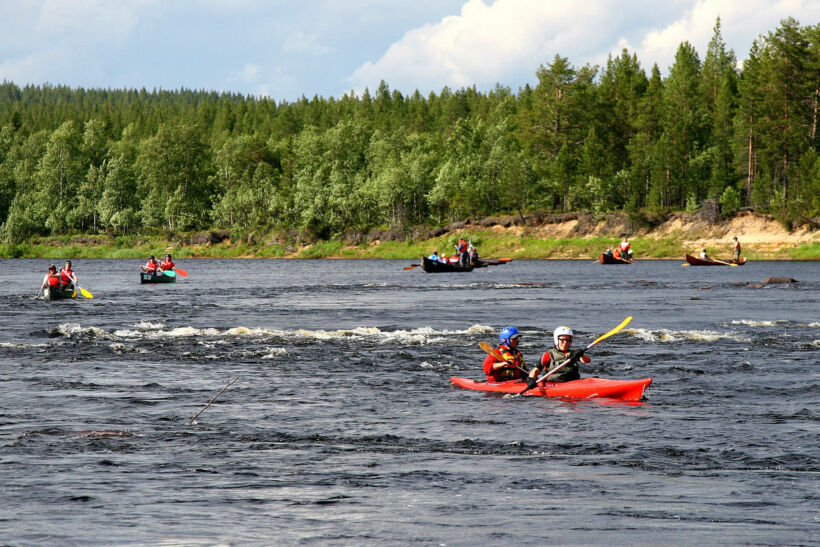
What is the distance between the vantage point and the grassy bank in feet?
284

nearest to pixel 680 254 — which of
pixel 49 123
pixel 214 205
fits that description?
pixel 214 205

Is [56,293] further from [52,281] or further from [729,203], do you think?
[729,203]

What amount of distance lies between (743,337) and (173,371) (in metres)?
15.2

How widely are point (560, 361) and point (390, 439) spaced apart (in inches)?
176

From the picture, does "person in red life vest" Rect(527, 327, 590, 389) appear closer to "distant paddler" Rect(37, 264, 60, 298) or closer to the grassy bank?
"distant paddler" Rect(37, 264, 60, 298)

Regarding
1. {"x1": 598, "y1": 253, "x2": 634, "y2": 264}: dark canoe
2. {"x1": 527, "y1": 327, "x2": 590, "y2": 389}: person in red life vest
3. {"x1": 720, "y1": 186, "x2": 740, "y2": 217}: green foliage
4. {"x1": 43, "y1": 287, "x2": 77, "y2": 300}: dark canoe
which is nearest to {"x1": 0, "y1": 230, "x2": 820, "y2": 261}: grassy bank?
{"x1": 720, "y1": 186, "x2": 740, "y2": 217}: green foliage

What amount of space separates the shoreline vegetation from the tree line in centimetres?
205

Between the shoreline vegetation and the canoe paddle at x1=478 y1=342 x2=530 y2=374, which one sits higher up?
the shoreline vegetation

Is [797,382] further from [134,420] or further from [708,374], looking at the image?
[134,420]

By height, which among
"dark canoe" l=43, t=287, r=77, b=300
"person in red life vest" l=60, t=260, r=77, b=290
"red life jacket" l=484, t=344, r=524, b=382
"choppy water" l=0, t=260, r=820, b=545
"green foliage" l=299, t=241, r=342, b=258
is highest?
"green foliage" l=299, t=241, r=342, b=258

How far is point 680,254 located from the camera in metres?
85.4

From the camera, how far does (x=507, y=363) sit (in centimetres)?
1672

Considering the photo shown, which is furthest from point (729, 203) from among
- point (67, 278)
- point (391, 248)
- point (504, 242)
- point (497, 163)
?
point (67, 278)

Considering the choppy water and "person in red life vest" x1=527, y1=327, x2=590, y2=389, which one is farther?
"person in red life vest" x1=527, y1=327, x2=590, y2=389
